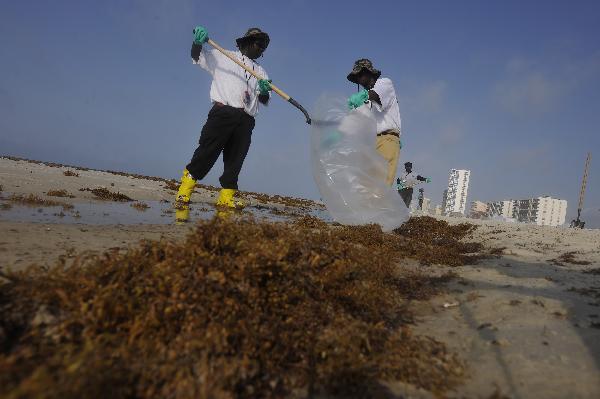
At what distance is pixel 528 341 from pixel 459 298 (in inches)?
30.4

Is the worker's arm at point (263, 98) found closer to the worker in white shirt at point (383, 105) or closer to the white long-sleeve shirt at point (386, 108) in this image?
the worker in white shirt at point (383, 105)

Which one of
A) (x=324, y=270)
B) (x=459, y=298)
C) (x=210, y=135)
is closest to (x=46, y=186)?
(x=210, y=135)

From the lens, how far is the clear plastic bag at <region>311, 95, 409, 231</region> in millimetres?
5250

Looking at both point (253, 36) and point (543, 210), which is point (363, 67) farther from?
point (543, 210)

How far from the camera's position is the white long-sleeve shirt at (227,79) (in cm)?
611

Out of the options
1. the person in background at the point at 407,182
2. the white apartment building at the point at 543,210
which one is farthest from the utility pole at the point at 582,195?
the white apartment building at the point at 543,210

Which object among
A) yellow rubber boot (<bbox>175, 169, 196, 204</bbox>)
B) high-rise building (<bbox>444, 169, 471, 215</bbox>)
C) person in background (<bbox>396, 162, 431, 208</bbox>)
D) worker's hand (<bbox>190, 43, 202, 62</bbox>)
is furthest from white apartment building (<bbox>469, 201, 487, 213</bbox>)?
worker's hand (<bbox>190, 43, 202, 62</bbox>)

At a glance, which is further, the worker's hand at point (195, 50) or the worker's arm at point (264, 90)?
the worker's arm at point (264, 90)

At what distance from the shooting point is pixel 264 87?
6.50 m

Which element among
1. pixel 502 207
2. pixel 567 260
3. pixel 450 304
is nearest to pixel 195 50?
pixel 450 304

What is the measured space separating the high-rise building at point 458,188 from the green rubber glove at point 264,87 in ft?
248

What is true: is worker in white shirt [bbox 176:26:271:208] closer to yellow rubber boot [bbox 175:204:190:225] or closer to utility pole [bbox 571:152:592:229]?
yellow rubber boot [bbox 175:204:190:225]

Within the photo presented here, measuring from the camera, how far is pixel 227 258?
1.84 meters

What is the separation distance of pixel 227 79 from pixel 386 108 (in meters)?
2.78
